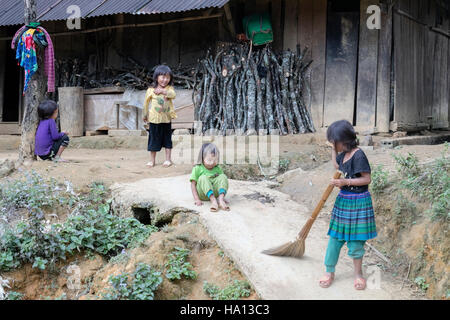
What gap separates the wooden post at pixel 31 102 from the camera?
679 centimetres

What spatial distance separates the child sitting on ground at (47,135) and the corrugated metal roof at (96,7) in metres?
2.63

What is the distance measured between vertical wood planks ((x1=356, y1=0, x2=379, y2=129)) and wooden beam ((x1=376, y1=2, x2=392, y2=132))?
0.07 meters

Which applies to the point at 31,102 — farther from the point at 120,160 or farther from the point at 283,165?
the point at 283,165

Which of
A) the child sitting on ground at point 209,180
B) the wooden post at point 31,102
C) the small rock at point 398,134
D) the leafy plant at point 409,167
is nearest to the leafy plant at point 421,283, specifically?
the leafy plant at point 409,167

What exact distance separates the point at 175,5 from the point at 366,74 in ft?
11.2

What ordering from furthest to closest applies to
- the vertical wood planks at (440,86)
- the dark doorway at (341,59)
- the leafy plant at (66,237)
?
the vertical wood planks at (440,86), the dark doorway at (341,59), the leafy plant at (66,237)

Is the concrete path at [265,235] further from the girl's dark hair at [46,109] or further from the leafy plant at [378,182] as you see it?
the girl's dark hair at [46,109]

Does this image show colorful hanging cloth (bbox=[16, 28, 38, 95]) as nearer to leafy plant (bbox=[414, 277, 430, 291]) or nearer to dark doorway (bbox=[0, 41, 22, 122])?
leafy plant (bbox=[414, 277, 430, 291])

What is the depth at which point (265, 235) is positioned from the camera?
15.0 ft

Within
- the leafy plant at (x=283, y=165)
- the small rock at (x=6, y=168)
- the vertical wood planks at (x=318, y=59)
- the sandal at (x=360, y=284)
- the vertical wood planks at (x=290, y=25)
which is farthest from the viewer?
the vertical wood planks at (x=290, y=25)

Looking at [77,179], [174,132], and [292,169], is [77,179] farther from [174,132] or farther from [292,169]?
[174,132]

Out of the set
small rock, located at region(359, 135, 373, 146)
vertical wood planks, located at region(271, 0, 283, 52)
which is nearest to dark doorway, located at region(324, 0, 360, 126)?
vertical wood planks, located at region(271, 0, 283, 52)

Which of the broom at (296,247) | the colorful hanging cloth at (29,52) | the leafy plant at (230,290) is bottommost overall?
the leafy plant at (230,290)

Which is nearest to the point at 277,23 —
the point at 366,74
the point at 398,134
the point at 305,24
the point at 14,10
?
the point at 305,24
